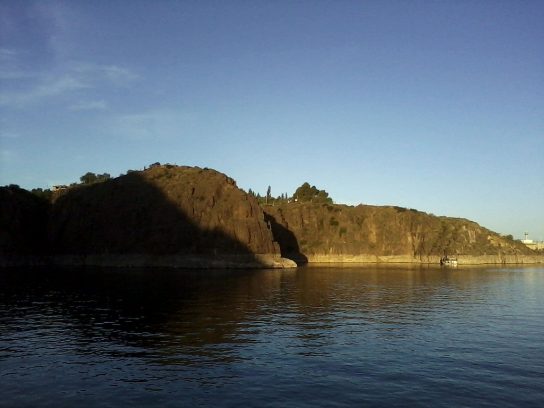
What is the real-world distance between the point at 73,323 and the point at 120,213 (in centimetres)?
12009

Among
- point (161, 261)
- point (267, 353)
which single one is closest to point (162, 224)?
point (161, 261)

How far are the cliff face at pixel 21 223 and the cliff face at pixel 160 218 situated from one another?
5.15m

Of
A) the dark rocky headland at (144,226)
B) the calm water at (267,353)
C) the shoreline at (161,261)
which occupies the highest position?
the dark rocky headland at (144,226)

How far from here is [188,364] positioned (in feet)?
92.3

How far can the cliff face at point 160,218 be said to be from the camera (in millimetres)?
150125

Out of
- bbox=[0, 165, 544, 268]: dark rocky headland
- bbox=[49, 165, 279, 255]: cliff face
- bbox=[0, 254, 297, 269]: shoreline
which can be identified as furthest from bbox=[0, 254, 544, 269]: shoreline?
bbox=[49, 165, 279, 255]: cliff face

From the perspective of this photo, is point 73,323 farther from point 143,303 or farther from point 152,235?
point 152,235

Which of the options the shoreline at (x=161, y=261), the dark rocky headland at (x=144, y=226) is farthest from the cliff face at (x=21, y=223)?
the shoreline at (x=161, y=261)

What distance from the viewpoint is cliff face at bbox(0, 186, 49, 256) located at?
146500 mm

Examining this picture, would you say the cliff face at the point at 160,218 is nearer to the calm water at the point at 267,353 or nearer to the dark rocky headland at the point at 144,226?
the dark rocky headland at the point at 144,226

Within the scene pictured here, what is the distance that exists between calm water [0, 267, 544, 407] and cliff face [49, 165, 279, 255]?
89769 millimetres

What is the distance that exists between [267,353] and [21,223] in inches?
5806

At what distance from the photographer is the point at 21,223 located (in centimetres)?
15650

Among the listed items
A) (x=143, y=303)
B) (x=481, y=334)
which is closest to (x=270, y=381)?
(x=481, y=334)
